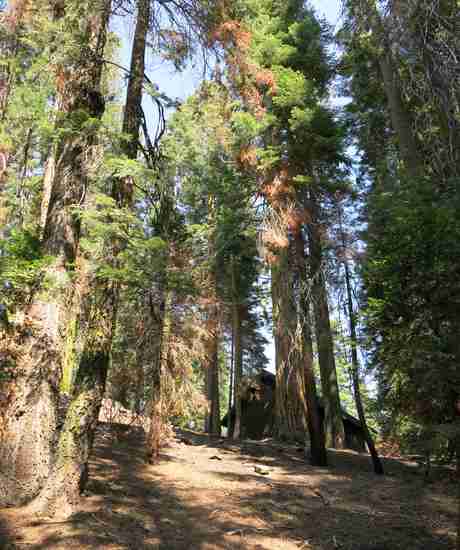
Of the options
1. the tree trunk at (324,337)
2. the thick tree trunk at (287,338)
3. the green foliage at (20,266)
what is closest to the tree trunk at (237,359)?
the tree trunk at (324,337)

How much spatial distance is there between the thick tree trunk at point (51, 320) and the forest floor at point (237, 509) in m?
0.68

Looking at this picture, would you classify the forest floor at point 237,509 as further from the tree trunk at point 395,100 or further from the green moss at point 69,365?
the tree trunk at point 395,100

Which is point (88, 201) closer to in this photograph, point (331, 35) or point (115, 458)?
point (115, 458)

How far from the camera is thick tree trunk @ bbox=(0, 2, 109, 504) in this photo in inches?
221

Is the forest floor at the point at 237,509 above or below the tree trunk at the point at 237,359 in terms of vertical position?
below

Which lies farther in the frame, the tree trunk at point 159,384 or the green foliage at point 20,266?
the tree trunk at point 159,384

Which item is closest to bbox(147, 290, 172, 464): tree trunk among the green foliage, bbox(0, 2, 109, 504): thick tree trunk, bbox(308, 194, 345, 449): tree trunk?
bbox(0, 2, 109, 504): thick tree trunk

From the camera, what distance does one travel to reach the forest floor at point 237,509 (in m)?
4.89

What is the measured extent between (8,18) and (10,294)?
514cm

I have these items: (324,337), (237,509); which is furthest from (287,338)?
(237,509)

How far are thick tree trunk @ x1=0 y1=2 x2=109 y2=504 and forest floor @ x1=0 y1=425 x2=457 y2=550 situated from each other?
2.24 ft

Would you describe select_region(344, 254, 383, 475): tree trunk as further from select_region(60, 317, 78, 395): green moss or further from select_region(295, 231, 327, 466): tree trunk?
select_region(60, 317, 78, 395): green moss

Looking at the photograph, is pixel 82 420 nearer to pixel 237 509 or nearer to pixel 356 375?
pixel 237 509

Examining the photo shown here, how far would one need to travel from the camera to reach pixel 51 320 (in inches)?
246
